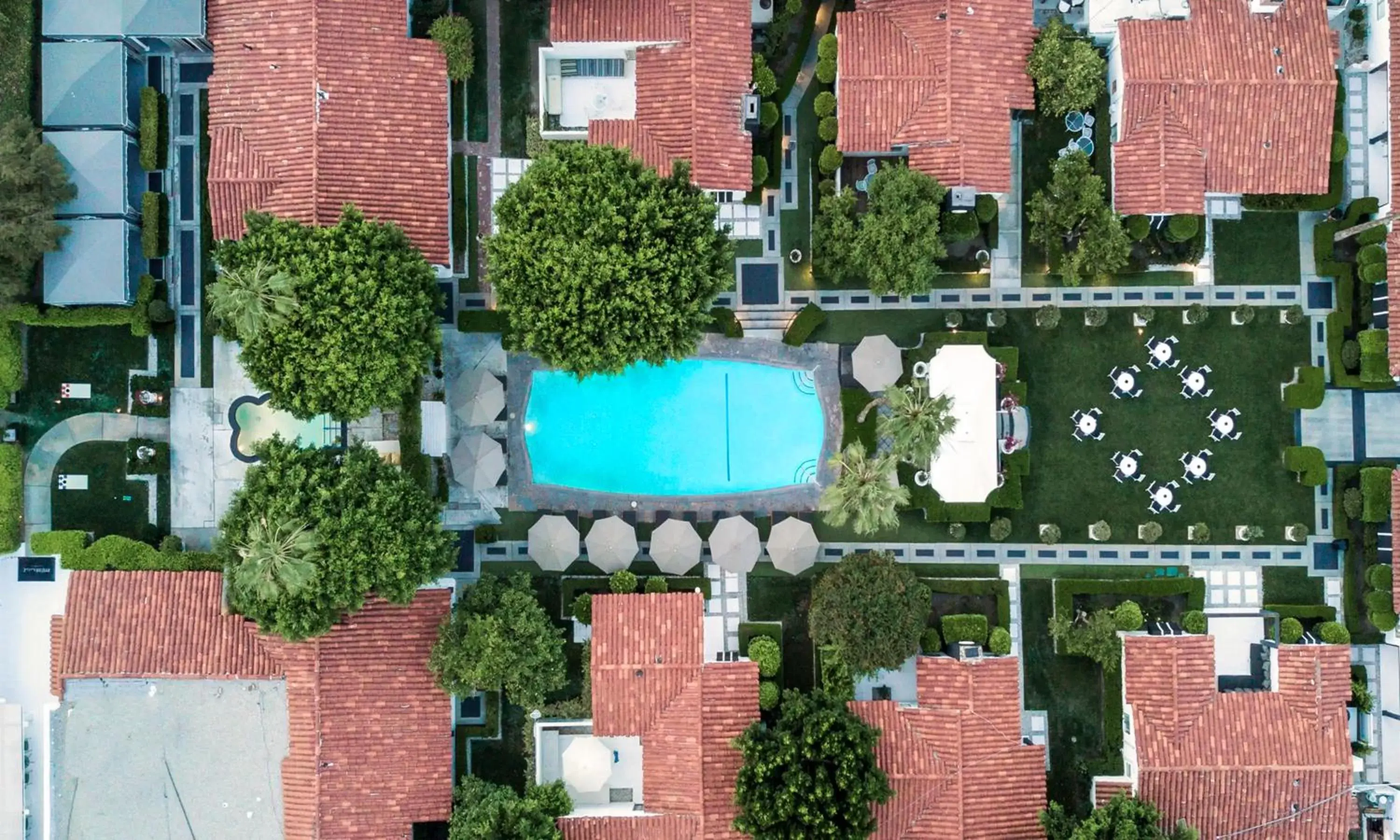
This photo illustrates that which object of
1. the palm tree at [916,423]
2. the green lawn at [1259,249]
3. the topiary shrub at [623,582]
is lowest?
the topiary shrub at [623,582]

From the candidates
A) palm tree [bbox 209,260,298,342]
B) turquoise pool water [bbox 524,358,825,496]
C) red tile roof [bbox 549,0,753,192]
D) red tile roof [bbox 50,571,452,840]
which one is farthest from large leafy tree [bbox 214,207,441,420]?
red tile roof [bbox 549,0,753,192]

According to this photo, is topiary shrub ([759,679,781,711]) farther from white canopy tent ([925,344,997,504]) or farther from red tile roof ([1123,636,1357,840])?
red tile roof ([1123,636,1357,840])

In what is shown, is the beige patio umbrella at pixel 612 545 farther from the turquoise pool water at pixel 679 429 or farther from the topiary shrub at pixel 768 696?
the topiary shrub at pixel 768 696

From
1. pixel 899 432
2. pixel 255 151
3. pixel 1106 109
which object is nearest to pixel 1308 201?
pixel 1106 109

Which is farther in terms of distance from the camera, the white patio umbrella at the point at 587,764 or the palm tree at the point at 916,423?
the white patio umbrella at the point at 587,764

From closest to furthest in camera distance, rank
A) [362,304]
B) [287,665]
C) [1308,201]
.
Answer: [362,304]
[287,665]
[1308,201]

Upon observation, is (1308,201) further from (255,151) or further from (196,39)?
(196,39)

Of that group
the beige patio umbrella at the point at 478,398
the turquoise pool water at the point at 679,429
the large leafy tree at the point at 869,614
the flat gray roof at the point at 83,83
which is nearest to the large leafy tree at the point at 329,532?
the beige patio umbrella at the point at 478,398

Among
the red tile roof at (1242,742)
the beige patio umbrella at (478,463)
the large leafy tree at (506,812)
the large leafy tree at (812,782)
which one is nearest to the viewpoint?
the large leafy tree at (812,782)
